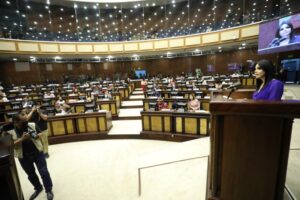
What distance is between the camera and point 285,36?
7.36 meters

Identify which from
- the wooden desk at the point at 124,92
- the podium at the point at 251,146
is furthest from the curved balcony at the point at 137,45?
the podium at the point at 251,146

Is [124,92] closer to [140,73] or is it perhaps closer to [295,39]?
[140,73]

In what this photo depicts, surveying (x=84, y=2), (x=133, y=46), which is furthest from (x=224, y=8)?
(x=84, y=2)

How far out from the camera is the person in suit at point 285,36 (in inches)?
277

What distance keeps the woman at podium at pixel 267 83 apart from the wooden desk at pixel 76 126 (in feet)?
15.6

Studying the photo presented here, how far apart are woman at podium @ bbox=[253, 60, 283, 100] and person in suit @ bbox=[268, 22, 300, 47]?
24.3ft

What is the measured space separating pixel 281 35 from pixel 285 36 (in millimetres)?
177

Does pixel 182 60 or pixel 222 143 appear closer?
pixel 222 143

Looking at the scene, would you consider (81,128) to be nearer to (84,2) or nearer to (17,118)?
(17,118)

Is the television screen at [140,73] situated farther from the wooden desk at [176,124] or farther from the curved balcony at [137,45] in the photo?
the wooden desk at [176,124]

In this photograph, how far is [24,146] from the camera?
254 cm

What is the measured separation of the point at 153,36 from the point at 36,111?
39.0 ft

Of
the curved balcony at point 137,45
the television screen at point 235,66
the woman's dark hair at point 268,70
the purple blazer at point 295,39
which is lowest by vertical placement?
the woman's dark hair at point 268,70

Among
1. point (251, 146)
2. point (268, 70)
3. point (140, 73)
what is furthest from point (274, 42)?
point (140, 73)
